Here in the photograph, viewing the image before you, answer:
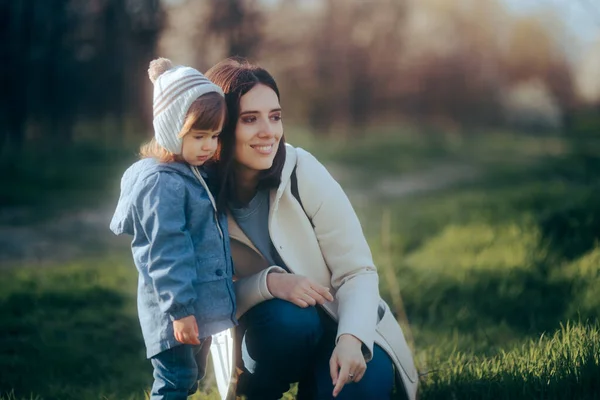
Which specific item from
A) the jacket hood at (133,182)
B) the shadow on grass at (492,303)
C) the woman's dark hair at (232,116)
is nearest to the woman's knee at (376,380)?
the woman's dark hair at (232,116)

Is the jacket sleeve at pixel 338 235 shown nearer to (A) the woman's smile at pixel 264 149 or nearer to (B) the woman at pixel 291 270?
(B) the woman at pixel 291 270

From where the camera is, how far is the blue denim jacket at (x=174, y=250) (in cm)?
215

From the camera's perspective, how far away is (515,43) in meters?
13.0

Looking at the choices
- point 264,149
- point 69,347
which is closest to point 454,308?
point 69,347

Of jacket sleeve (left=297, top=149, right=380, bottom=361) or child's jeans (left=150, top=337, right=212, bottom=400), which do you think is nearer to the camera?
child's jeans (left=150, top=337, right=212, bottom=400)

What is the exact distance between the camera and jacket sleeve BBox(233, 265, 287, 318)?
2.41 meters

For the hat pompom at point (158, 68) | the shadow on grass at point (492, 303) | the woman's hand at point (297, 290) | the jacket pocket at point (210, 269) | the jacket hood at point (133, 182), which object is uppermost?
the hat pompom at point (158, 68)

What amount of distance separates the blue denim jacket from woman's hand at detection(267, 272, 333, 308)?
0.46 ft

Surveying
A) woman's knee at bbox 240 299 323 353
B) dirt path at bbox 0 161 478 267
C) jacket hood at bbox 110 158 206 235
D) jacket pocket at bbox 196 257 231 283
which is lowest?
dirt path at bbox 0 161 478 267

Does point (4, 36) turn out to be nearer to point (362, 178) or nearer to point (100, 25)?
point (100, 25)

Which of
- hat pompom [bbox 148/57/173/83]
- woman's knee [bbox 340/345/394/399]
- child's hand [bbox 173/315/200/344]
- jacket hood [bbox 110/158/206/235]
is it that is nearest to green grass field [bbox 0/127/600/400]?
woman's knee [bbox 340/345/394/399]

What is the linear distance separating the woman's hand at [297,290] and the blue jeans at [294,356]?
0.02 meters

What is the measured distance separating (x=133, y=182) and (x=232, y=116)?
366 millimetres

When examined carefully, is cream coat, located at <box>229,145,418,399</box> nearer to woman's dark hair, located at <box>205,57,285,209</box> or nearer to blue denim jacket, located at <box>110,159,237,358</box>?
woman's dark hair, located at <box>205,57,285,209</box>
